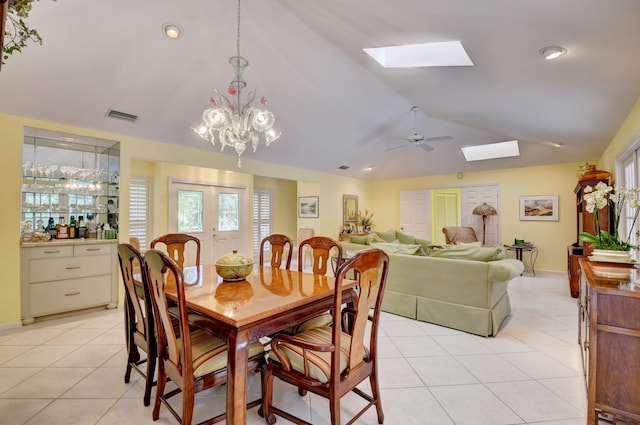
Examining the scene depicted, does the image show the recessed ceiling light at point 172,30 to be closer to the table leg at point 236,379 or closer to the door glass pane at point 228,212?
the table leg at point 236,379

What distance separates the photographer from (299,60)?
11.9 feet

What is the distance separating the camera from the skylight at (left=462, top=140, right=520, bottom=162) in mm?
6516

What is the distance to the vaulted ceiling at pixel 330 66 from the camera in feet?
6.91

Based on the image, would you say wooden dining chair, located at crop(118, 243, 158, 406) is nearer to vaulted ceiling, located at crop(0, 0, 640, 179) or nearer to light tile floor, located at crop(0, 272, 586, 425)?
light tile floor, located at crop(0, 272, 586, 425)

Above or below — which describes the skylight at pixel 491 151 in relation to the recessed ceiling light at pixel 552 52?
above

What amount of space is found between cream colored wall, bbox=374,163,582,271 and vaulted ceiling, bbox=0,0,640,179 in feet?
4.77

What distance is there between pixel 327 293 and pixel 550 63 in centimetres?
266

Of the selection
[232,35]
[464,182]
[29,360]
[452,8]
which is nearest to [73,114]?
[232,35]

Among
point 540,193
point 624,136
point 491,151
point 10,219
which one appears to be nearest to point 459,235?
point 540,193

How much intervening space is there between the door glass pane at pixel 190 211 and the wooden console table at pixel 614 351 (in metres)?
6.38

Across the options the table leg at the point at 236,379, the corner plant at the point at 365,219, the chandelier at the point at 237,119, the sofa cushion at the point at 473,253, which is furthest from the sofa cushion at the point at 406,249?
the corner plant at the point at 365,219

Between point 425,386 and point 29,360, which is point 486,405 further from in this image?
point 29,360

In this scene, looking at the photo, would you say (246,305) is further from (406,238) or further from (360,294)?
(406,238)

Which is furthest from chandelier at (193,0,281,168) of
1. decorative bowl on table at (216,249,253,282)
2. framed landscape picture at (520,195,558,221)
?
framed landscape picture at (520,195,558,221)
